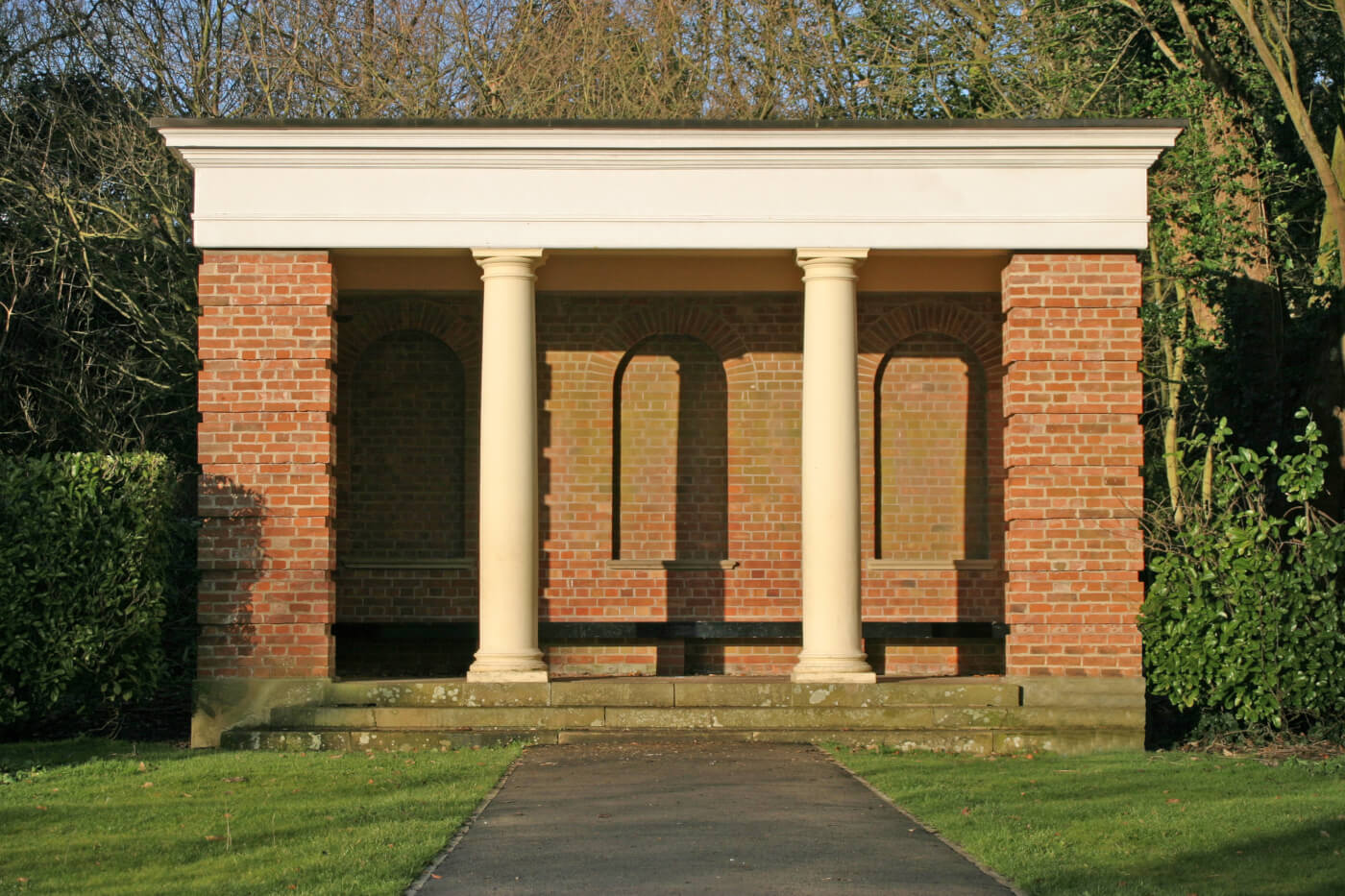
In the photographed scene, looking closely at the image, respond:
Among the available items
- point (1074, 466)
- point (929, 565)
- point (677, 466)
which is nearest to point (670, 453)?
point (677, 466)

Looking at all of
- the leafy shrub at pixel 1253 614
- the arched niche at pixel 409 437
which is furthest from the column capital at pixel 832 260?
the arched niche at pixel 409 437

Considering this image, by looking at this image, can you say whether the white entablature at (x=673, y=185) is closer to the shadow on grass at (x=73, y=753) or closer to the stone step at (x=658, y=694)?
the stone step at (x=658, y=694)

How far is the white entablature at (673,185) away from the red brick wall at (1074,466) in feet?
Result: 1.53

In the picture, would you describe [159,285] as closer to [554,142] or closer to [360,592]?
[360,592]

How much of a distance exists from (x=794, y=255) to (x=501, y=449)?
10.3ft

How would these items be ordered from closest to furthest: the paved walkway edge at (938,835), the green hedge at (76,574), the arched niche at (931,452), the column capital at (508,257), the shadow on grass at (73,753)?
1. the paved walkway edge at (938,835)
2. the shadow on grass at (73,753)
3. the green hedge at (76,574)
4. the column capital at (508,257)
5. the arched niche at (931,452)

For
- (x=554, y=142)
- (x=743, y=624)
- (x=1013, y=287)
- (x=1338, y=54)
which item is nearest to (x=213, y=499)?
(x=554, y=142)

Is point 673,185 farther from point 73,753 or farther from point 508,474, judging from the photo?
point 73,753

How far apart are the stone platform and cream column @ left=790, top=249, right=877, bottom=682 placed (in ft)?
1.50

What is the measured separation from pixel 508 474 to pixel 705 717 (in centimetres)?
265

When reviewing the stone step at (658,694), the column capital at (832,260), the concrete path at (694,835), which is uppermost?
the column capital at (832,260)

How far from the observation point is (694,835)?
354 inches

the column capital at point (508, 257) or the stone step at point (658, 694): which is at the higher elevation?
the column capital at point (508, 257)

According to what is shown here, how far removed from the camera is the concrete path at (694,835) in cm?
770
